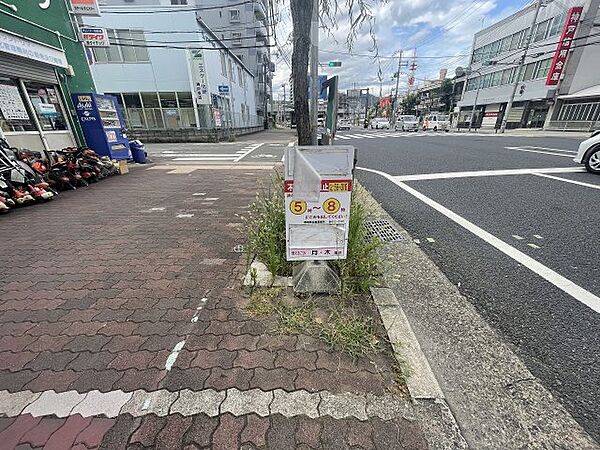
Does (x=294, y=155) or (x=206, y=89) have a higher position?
(x=206, y=89)

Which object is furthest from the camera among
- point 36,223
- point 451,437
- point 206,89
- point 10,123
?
point 206,89

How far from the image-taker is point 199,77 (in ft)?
62.1

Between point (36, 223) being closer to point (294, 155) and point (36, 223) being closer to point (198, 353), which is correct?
point (198, 353)

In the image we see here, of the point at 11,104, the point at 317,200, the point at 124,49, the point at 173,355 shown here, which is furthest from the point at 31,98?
the point at 124,49

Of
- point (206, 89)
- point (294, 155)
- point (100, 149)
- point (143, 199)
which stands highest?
point (206, 89)

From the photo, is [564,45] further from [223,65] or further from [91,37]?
[91,37]

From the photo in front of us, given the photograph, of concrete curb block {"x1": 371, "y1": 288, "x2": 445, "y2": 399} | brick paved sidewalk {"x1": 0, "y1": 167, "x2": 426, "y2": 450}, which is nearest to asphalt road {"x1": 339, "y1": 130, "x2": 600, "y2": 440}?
concrete curb block {"x1": 371, "y1": 288, "x2": 445, "y2": 399}

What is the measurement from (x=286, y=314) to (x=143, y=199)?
5.16 metres

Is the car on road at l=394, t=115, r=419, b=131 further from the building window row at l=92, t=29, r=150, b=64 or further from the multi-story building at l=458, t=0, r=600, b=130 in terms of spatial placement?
the building window row at l=92, t=29, r=150, b=64

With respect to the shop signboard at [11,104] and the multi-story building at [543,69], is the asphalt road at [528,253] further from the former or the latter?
the multi-story building at [543,69]

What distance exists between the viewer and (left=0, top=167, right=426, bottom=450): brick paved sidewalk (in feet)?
4.77

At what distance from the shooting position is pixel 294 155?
2018 mm

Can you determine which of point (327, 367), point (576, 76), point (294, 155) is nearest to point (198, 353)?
point (327, 367)

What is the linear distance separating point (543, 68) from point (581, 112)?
6420 mm
